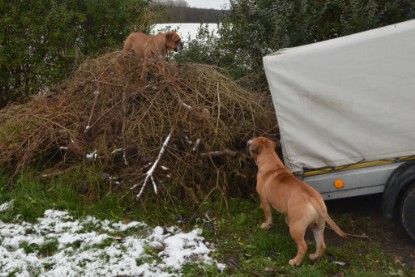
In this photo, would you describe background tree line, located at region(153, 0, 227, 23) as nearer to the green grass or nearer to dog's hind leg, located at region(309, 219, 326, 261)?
the green grass

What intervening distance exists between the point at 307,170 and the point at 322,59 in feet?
4.23

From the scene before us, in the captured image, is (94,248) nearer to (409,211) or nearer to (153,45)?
(409,211)

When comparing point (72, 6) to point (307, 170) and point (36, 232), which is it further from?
point (307, 170)

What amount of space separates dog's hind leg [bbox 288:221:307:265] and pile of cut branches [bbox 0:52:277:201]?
69.2 inches

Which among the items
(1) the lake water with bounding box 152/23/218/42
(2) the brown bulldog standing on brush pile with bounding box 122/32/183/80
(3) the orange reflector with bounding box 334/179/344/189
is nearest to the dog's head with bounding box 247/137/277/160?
(3) the orange reflector with bounding box 334/179/344/189

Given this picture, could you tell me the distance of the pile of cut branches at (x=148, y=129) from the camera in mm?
6582

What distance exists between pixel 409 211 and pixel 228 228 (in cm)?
208

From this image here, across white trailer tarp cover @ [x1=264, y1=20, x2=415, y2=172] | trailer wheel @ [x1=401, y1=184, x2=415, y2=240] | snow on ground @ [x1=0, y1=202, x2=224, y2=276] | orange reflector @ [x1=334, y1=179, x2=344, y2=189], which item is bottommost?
snow on ground @ [x1=0, y1=202, x2=224, y2=276]

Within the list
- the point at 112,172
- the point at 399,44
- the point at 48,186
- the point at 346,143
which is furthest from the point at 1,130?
the point at 399,44

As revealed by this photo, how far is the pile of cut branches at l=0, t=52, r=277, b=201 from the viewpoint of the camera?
21.6 ft

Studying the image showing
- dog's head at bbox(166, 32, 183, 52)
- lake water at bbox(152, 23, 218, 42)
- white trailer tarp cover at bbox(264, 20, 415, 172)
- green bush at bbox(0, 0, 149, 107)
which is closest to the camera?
white trailer tarp cover at bbox(264, 20, 415, 172)

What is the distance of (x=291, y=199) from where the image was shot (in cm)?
508

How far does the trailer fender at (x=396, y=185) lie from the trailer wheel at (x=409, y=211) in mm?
61

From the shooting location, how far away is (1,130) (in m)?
7.67
